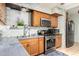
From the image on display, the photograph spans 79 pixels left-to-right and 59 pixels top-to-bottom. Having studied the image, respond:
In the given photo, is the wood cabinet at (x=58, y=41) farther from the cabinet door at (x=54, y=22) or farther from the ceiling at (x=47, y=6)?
the ceiling at (x=47, y=6)

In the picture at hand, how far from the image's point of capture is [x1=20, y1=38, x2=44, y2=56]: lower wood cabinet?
117 centimetres

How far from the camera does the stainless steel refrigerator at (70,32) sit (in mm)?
1234

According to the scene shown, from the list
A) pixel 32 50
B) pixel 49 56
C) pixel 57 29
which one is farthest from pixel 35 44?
pixel 57 29

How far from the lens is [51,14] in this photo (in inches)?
48.5

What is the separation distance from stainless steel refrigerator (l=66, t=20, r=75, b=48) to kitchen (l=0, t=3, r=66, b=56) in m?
0.05

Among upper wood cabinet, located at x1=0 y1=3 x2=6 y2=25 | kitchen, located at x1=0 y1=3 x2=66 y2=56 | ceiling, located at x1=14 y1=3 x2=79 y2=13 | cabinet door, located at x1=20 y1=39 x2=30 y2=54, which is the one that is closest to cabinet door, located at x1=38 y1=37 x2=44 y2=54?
kitchen, located at x1=0 y1=3 x2=66 y2=56

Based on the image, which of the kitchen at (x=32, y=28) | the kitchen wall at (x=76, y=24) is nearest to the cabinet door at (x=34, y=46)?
the kitchen at (x=32, y=28)

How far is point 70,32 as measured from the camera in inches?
49.6

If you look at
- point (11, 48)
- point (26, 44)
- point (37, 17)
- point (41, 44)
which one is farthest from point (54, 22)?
point (11, 48)

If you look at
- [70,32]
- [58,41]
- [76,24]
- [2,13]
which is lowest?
[58,41]

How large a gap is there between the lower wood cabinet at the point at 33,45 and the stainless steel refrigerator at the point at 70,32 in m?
0.34

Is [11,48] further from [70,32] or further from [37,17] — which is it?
[70,32]

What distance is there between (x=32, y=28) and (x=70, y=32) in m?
0.49

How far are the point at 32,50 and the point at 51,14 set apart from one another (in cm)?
50
